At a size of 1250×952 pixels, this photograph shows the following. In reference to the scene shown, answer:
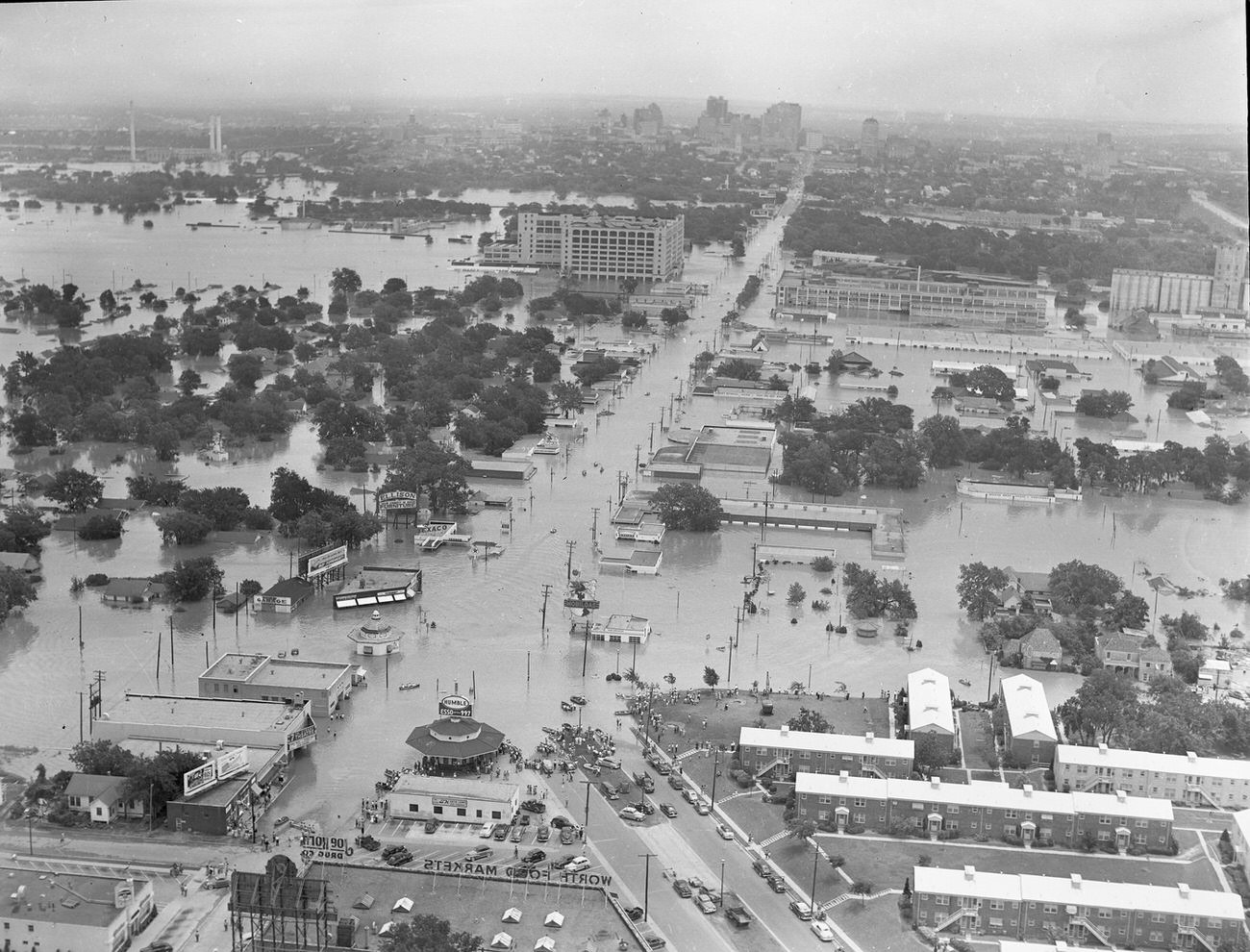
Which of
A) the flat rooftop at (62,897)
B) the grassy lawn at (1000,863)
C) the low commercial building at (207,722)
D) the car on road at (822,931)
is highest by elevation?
the flat rooftop at (62,897)

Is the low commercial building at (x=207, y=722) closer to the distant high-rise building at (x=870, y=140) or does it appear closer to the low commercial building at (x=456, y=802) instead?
the low commercial building at (x=456, y=802)

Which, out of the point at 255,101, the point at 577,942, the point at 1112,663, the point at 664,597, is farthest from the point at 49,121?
the point at 577,942

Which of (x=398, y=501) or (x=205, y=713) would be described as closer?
(x=205, y=713)

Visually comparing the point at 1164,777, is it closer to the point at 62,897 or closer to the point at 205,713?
the point at 205,713

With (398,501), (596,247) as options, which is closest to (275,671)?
(398,501)

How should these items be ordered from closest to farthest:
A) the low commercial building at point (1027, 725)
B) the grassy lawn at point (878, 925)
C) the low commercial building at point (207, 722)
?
the grassy lawn at point (878, 925) < the low commercial building at point (207, 722) < the low commercial building at point (1027, 725)

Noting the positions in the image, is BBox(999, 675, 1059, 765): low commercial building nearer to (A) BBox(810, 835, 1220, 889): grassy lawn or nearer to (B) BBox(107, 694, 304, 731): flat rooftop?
(A) BBox(810, 835, 1220, 889): grassy lawn

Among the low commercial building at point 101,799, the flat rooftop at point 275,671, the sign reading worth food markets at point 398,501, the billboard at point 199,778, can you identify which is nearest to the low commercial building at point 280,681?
the flat rooftop at point 275,671

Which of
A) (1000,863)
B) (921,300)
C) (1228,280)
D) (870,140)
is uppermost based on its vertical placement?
(870,140)
